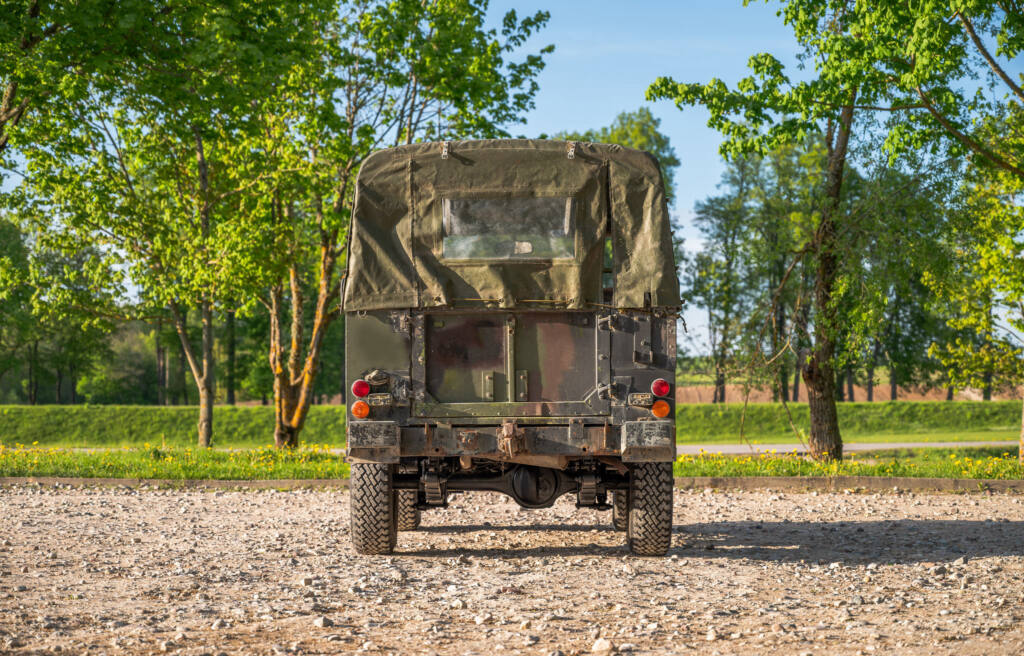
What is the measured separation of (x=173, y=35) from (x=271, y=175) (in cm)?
550

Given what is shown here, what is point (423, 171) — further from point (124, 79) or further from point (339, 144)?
point (339, 144)

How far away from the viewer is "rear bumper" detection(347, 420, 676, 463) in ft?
24.9

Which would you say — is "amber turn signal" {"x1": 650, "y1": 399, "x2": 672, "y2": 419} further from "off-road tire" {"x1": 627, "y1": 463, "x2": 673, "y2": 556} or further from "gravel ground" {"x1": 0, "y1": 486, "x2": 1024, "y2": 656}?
"gravel ground" {"x1": 0, "y1": 486, "x2": 1024, "y2": 656}

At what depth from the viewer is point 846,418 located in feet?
126

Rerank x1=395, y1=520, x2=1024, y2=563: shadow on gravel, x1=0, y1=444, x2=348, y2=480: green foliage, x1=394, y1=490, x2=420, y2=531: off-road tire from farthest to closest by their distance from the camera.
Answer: x1=0, y1=444, x2=348, y2=480: green foliage → x1=394, y1=490, x2=420, y2=531: off-road tire → x1=395, y1=520, x2=1024, y2=563: shadow on gravel

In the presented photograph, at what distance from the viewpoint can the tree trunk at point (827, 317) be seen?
1627 cm

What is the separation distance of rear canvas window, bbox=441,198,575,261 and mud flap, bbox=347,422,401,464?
55.9 inches

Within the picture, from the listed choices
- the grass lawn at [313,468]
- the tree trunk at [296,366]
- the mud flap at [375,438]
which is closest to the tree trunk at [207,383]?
the tree trunk at [296,366]

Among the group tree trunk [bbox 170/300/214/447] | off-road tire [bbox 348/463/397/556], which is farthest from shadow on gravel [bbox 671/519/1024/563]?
tree trunk [bbox 170/300/214/447]

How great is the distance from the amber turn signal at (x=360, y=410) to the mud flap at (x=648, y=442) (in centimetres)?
195

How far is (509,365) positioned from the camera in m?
7.75

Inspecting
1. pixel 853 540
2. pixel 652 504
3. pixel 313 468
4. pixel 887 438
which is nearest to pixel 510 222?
pixel 652 504

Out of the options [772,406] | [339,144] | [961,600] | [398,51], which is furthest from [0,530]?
[772,406]

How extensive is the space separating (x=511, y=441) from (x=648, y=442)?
3.36ft
